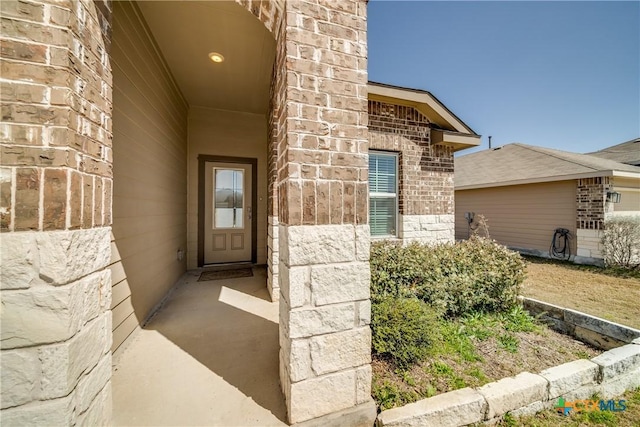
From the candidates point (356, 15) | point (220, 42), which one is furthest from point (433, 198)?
point (220, 42)

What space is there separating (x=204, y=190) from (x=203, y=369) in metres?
3.88

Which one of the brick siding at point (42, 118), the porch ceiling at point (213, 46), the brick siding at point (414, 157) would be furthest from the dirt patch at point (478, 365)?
the porch ceiling at point (213, 46)

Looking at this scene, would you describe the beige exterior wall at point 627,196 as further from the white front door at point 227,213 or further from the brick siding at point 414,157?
the white front door at point 227,213

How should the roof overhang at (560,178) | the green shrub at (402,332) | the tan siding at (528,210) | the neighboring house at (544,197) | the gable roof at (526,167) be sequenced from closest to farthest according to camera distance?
1. the green shrub at (402,332)
2. the roof overhang at (560,178)
3. the neighboring house at (544,197)
4. the gable roof at (526,167)
5. the tan siding at (528,210)

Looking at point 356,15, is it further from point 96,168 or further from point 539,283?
point 539,283

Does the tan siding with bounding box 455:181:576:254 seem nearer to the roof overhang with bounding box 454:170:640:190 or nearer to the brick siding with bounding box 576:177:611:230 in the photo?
the brick siding with bounding box 576:177:611:230

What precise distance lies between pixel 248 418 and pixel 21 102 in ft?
6.72

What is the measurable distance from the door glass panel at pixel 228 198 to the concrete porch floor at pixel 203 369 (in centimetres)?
223

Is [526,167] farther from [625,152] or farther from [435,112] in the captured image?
[625,152]

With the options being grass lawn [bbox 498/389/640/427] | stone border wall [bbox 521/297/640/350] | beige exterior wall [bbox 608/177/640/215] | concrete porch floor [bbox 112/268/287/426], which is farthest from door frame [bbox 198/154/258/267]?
beige exterior wall [bbox 608/177/640/215]

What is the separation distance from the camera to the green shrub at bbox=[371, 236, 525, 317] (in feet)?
9.41

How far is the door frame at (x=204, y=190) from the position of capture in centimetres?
502

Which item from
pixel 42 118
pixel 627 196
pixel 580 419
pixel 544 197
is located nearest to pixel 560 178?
pixel 544 197

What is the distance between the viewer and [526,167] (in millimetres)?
8453
